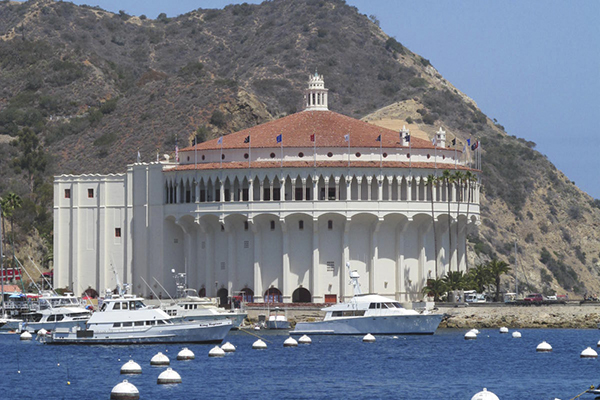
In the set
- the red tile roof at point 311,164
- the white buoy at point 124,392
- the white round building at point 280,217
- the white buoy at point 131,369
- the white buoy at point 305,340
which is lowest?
the white buoy at point 124,392

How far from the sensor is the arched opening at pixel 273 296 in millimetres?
137000

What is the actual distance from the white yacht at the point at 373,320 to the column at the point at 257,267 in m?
19.1

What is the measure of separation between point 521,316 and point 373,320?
66.2ft

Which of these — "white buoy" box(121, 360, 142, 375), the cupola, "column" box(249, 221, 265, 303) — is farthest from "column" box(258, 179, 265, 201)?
"white buoy" box(121, 360, 142, 375)

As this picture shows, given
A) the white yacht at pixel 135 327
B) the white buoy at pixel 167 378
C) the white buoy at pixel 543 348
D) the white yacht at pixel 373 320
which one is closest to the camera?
the white buoy at pixel 167 378

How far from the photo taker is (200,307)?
121812 mm

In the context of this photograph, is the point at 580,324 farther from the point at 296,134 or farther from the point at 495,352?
the point at 296,134

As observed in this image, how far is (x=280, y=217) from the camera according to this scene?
134 metres

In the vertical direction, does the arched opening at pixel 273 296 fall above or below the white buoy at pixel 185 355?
above

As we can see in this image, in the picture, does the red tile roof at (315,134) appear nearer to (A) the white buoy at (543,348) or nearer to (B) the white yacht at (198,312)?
(B) the white yacht at (198,312)

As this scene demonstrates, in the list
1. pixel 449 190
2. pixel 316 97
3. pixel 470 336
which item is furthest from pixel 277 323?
pixel 316 97

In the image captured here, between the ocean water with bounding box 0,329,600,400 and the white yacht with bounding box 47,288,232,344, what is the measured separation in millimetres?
885

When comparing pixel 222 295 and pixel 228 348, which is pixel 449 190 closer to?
pixel 222 295

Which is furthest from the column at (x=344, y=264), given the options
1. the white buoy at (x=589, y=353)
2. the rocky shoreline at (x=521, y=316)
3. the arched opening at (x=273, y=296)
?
the white buoy at (x=589, y=353)
